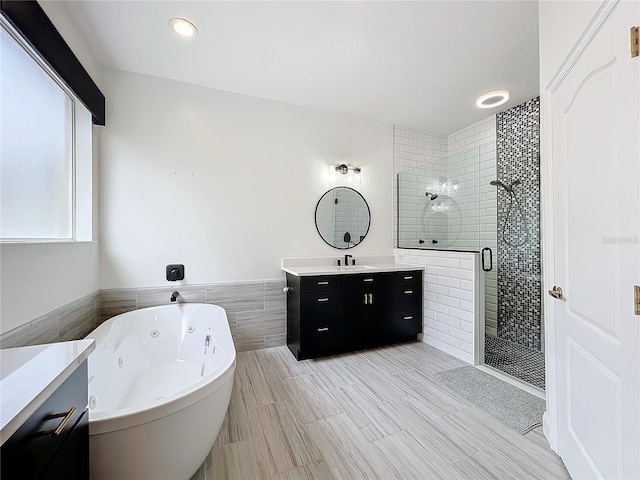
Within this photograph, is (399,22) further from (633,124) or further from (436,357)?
(436,357)

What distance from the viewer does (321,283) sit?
8.84 feet

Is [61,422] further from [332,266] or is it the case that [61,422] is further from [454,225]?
[454,225]

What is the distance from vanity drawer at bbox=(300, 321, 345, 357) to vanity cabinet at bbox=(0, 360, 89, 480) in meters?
1.84

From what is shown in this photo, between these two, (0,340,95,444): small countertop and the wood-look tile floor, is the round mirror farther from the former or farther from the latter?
(0,340,95,444): small countertop

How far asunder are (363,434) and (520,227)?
2.81 m

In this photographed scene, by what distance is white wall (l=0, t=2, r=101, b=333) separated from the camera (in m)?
1.27

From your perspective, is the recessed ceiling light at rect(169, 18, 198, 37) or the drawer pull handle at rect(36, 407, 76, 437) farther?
the recessed ceiling light at rect(169, 18, 198, 37)

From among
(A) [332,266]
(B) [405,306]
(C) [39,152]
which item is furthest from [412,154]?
(C) [39,152]

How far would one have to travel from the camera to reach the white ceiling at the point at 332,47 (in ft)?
6.05

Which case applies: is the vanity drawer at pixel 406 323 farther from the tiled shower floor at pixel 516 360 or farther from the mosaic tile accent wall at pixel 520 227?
the mosaic tile accent wall at pixel 520 227

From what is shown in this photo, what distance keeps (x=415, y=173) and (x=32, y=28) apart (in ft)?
11.9

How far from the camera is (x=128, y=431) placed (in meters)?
1.03

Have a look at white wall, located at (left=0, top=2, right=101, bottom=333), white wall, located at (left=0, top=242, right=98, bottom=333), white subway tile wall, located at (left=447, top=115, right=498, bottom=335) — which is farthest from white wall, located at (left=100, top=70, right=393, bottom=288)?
white subway tile wall, located at (left=447, top=115, right=498, bottom=335)

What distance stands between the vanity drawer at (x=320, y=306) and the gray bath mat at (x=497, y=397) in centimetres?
109
